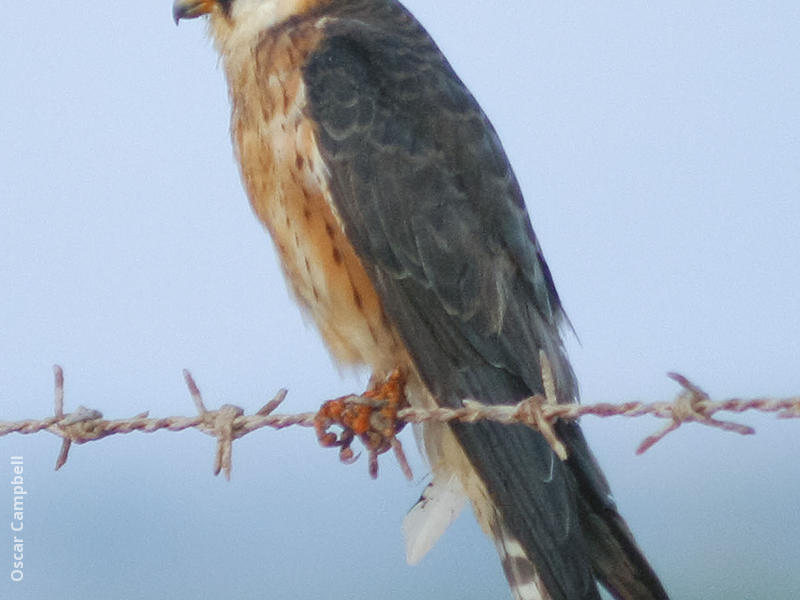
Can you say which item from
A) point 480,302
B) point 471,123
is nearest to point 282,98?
point 471,123

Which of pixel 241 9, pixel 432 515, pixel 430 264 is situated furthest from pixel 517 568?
pixel 241 9

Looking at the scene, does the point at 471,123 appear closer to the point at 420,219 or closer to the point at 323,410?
the point at 420,219

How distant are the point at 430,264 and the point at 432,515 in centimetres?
78

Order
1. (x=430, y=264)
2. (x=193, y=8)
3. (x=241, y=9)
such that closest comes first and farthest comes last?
(x=430, y=264), (x=241, y=9), (x=193, y=8)

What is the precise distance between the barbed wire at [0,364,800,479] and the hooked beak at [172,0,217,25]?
56.7 inches

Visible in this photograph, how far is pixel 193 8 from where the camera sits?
388 cm

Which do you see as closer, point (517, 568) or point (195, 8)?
point (517, 568)

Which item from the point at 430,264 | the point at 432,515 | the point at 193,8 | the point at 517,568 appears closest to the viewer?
the point at 517,568

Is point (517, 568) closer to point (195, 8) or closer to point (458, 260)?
point (458, 260)

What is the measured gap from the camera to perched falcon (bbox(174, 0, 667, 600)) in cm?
296

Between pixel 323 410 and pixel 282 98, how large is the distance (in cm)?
86

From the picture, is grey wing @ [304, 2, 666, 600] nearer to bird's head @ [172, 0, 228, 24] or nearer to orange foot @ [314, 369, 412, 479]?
orange foot @ [314, 369, 412, 479]

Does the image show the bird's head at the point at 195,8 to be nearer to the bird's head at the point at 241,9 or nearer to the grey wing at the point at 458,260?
the bird's head at the point at 241,9

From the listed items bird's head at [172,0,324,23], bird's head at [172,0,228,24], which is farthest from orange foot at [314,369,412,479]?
bird's head at [172,0,228,24]
